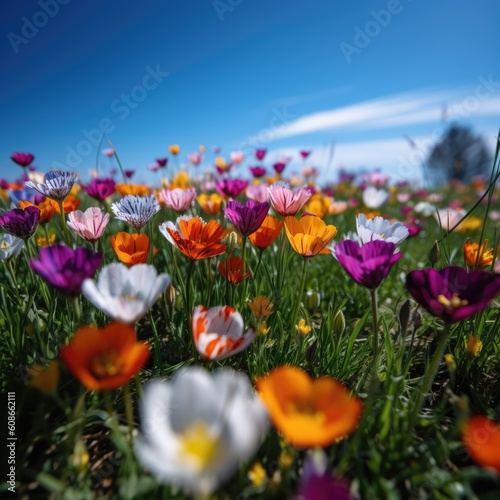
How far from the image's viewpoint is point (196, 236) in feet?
4.47

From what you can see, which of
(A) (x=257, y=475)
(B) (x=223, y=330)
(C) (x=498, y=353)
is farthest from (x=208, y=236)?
(C) (x=498, y=353)

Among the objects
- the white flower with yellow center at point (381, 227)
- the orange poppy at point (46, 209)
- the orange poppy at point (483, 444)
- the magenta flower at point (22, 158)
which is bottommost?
the orange poppy at point (483, 444)

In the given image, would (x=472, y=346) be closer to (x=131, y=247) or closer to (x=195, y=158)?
(x=131, y=247)

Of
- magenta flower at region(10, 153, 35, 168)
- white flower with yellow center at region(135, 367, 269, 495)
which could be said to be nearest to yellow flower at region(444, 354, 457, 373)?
white flower with yellow center at region(135, 367, 269, 495)

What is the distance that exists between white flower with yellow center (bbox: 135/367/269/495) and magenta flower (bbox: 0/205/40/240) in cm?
A: 94

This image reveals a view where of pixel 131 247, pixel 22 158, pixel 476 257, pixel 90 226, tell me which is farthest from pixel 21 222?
pixel 22 158

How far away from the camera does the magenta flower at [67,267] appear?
97 centimetres

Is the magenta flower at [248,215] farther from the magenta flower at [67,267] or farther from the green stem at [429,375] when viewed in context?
the green stem at [429,375]

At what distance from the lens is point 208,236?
54.2 inches

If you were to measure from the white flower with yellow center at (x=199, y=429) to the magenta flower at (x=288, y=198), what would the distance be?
98 centimetres

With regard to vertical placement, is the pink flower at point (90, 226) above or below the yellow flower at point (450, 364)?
above

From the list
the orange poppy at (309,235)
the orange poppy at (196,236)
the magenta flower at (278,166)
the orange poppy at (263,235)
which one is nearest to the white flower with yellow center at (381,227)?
the orange poppy at (309,235)

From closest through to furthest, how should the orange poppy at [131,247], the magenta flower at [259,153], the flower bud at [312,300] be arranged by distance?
the orange poppy at [131,247], the flower bud at [312,300], the magenta flower at [259,153]

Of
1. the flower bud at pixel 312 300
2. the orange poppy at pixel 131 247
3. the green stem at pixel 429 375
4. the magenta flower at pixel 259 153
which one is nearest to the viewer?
the green stem at pixel 429 375
